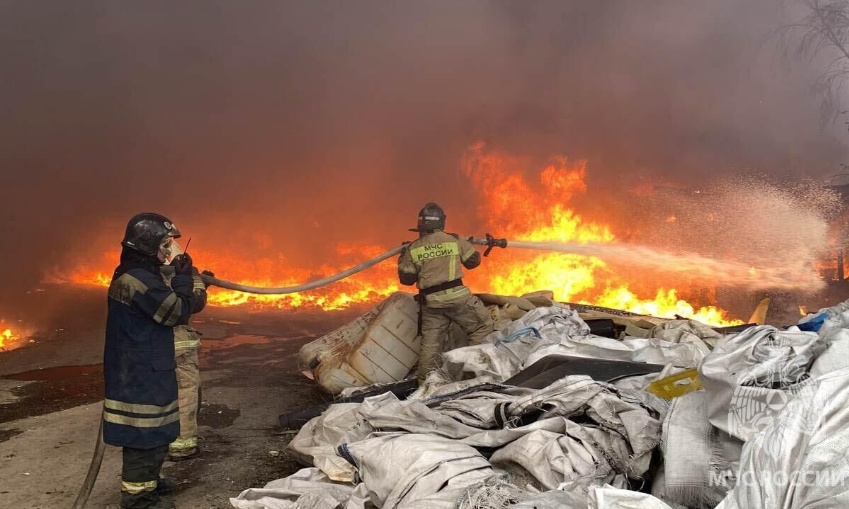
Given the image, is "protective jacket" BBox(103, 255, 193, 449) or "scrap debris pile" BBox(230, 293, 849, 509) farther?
"protective jacket" BBox(103, 255, 193, 449)

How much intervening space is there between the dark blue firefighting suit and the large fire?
725 cm

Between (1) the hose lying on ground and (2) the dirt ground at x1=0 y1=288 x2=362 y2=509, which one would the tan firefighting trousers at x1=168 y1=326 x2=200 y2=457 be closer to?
(2) the dirt ground at x1=0 y1=288 x2=362 y2=509

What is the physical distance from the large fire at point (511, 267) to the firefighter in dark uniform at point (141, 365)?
7.25 meters

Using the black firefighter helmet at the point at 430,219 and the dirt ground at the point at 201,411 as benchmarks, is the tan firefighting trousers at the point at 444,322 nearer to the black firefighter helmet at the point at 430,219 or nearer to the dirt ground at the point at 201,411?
the black firefighter helmet at the point at 430,219

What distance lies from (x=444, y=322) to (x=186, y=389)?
91.3 inches

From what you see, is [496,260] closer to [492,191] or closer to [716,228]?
[492,191]

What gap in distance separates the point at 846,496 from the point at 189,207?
581 inches

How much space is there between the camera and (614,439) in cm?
271

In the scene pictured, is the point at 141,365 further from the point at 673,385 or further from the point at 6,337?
the point at 6,337

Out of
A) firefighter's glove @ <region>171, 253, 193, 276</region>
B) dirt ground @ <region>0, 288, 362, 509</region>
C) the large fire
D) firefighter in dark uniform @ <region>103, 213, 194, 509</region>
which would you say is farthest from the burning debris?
firefighter in dark uniform @ <region>103, 213, 194, 509</region>

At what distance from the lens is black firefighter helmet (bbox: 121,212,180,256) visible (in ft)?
11.1

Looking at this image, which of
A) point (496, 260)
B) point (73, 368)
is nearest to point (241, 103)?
point (496, 260)

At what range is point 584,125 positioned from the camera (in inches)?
574

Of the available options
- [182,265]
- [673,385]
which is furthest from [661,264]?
[182,265]
